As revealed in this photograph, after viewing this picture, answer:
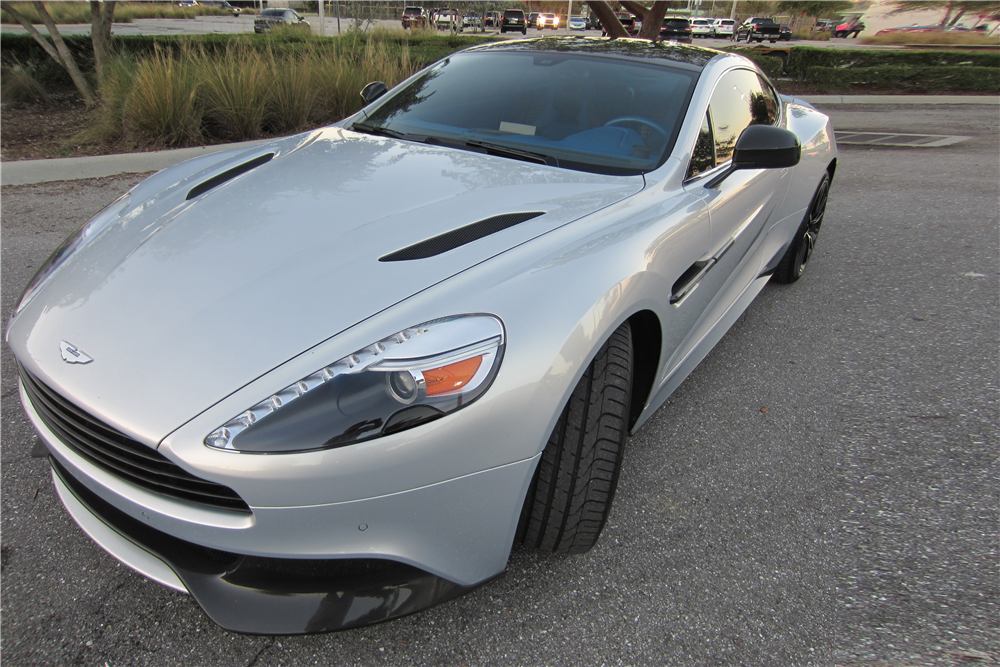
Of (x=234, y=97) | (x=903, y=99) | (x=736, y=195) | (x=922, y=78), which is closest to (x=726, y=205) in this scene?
(x=736, y=195)

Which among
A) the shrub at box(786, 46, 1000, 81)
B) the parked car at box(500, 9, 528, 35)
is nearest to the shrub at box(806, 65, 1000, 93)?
the shrub at box(786, 46, 1000, 81)

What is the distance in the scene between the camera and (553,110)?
259cm

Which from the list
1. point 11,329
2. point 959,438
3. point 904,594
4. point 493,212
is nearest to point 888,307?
point 959,438

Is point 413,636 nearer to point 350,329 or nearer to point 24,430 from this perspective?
point 350,329

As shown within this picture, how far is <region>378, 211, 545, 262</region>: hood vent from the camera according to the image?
165cm

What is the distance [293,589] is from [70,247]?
1522mm

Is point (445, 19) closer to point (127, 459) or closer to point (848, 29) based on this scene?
point (848, 29)

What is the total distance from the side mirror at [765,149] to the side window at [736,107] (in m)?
0.17

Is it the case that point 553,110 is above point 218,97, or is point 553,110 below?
above

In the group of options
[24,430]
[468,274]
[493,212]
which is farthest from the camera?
[24,430]

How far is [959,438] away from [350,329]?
2.49 metres

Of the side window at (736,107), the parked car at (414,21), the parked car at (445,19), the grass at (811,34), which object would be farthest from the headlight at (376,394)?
the grass at (811,34)

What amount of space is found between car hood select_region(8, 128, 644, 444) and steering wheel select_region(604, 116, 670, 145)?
34 centimetres

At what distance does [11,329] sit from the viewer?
1.73m
